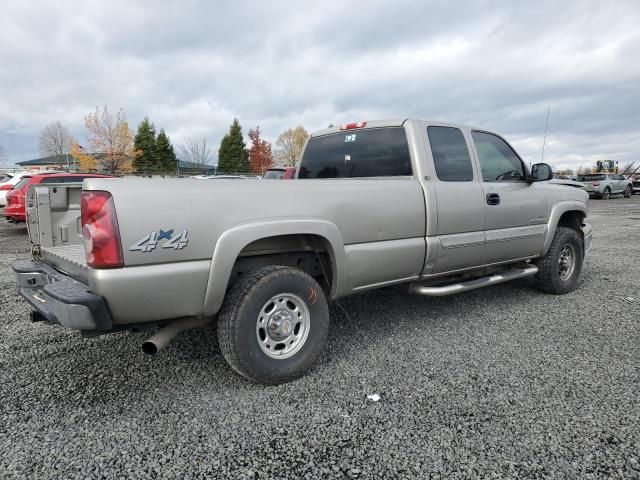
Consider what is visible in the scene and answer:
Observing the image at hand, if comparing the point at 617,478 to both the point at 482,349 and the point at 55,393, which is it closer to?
the point at 482,349

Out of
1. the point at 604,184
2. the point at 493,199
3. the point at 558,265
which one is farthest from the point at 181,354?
the point at 604,184

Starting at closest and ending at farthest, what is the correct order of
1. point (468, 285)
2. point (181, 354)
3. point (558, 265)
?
point (181, 354) → point (468, 285) → point (558, 265)

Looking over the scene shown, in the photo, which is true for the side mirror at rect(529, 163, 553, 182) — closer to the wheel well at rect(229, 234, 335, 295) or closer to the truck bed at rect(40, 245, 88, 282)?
the wheel well at rect(229, 234, 335, 295)

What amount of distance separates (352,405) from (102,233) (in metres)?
1.77

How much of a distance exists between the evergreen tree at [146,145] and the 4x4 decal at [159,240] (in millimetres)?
46420

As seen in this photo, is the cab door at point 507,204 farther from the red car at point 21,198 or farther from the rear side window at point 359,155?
the red car at point 21,198

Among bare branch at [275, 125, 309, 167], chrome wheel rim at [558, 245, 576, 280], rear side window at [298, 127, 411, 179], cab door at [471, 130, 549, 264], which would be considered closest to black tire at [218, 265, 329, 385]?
rear side window at [298, 127, 411, 179]

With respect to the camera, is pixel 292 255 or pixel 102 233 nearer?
pixel 102 233

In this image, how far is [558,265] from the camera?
5125mm

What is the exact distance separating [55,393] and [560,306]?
4.73 meters

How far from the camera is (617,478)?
6.70ft

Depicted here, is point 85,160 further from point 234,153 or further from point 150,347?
point 150,347

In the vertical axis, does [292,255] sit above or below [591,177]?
below

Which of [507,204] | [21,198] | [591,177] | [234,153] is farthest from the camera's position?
[234,153]
